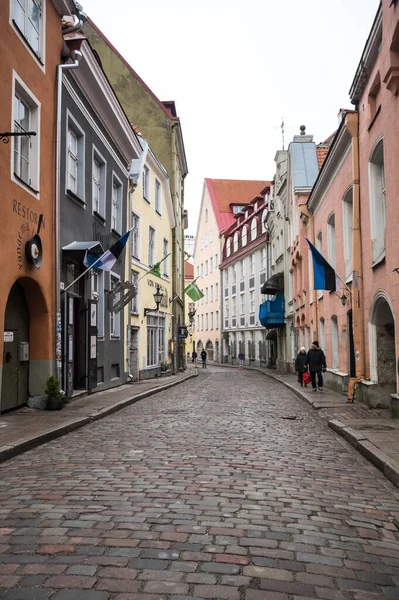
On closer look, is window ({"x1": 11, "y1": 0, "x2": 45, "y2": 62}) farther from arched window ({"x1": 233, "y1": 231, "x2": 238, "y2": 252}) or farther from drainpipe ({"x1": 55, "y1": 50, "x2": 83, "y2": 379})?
arched window ({"x1": 233, "y1": 231, "x2": 238, "y2": 252})

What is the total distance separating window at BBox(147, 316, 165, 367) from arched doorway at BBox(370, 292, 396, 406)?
14.0 m

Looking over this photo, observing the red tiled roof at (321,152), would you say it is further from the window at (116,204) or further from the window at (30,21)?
the window at (30,21)

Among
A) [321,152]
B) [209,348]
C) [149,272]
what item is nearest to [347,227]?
[149,272]

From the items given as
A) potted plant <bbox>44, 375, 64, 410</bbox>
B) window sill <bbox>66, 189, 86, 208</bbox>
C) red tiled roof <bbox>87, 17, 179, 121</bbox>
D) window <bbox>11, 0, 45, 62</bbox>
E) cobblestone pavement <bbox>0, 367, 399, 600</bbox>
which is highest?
red tiled roof <bbox>87, 17, 179, 121</bbox>

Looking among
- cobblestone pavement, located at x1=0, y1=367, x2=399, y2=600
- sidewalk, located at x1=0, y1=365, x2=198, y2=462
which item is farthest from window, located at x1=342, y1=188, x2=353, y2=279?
cobblestone pavement, located at x1=0, y1=367, x2=399, y2=600

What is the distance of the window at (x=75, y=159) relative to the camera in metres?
14.5

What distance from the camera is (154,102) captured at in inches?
1227

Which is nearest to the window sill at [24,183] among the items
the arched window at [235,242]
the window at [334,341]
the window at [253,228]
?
the window at [334,341]

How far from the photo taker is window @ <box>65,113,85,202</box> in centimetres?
1445

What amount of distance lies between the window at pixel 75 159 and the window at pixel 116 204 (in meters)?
3.69

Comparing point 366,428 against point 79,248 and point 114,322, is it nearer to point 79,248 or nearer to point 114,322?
point 79,248

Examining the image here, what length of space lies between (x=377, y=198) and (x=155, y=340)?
1606cm

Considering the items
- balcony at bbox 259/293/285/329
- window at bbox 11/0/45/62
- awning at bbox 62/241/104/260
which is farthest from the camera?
balcony at bbox 259/293/285/329

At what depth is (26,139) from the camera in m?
11.9
